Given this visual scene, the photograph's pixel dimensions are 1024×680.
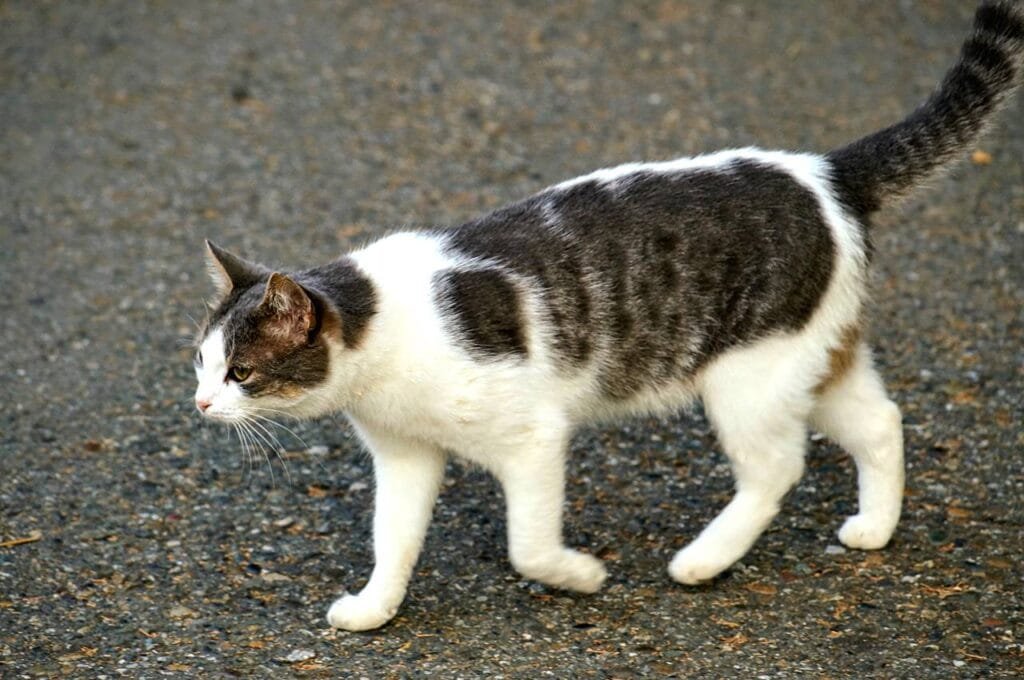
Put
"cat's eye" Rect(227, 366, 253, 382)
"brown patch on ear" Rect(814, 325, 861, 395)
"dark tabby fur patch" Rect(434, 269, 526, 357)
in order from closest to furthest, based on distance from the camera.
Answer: "cat's eye" Rect(227, 366, 253, 382) < "dark tabby fur patch" Rect(434, 269, 526, 357) < "brown patch on ear" Rect(814, 325, 861, 395)

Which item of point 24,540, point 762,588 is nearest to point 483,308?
point 762,588

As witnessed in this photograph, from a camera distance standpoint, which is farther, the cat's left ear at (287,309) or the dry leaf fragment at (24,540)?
the dry leaf fragment at (24,540)

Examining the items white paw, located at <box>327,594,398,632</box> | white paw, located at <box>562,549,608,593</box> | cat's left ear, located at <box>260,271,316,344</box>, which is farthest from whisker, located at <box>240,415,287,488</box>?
white paw, located at <box>562,549,608,593</box>

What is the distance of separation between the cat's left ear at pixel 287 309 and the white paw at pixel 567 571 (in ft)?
3.18

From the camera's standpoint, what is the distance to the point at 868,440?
14.5ft

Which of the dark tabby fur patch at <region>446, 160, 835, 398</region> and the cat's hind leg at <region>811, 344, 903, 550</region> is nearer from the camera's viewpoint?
the dark tabby fur patch at <region>446, 160, 835, 398</region>

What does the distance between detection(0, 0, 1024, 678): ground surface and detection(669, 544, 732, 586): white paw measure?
87 mm

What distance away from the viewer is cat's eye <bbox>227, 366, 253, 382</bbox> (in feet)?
12.8

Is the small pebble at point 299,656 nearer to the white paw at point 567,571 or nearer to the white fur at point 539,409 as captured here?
the white fur at point 539,409

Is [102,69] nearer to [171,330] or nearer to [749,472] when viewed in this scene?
[171,330]

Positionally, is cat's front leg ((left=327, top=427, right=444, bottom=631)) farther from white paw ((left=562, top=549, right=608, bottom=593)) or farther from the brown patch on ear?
the brown patch on ear

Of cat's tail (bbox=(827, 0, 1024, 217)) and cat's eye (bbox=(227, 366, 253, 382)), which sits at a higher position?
cat's tail (bbox=(827, 0, 1024, 217))

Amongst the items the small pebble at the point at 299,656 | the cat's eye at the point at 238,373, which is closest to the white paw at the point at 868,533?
the small pebble at the point at 299,656

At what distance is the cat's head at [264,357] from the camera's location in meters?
3.84
